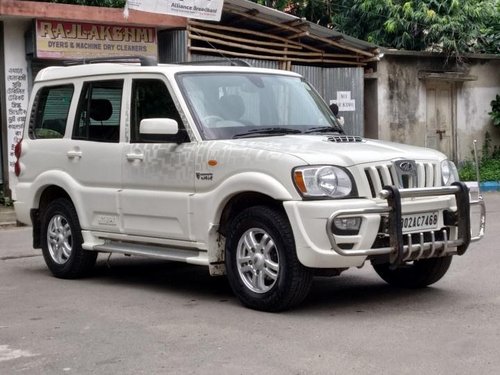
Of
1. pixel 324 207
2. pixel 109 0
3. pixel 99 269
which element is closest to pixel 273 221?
pixel 324 207

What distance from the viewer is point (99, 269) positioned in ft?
30.3

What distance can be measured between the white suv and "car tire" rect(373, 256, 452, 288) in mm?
12

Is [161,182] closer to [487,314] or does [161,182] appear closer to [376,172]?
[376,172]

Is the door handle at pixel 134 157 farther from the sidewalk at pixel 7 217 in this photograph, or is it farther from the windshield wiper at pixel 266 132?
the sidewalk at pixel 7 217

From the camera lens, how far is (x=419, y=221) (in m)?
6.59

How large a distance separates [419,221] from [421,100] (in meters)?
13.7

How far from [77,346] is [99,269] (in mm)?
3543

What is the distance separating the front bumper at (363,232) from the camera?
6191 millimetres

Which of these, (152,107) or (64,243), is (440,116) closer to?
(64,243)

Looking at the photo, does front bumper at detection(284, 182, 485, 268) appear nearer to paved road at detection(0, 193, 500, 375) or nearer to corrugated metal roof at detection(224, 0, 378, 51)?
paved road at detection(0, 193, 500, 375)

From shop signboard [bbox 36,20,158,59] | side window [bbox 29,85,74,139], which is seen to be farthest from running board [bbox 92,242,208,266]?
shop signboard [bbox 36,20,158,59]

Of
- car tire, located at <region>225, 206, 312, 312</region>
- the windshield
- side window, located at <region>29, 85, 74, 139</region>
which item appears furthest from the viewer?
side window, located at <region>29, 85, 74, 139</region>

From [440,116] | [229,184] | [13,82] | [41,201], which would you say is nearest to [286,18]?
[13,82]

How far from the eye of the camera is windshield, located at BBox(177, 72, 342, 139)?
724 cm
